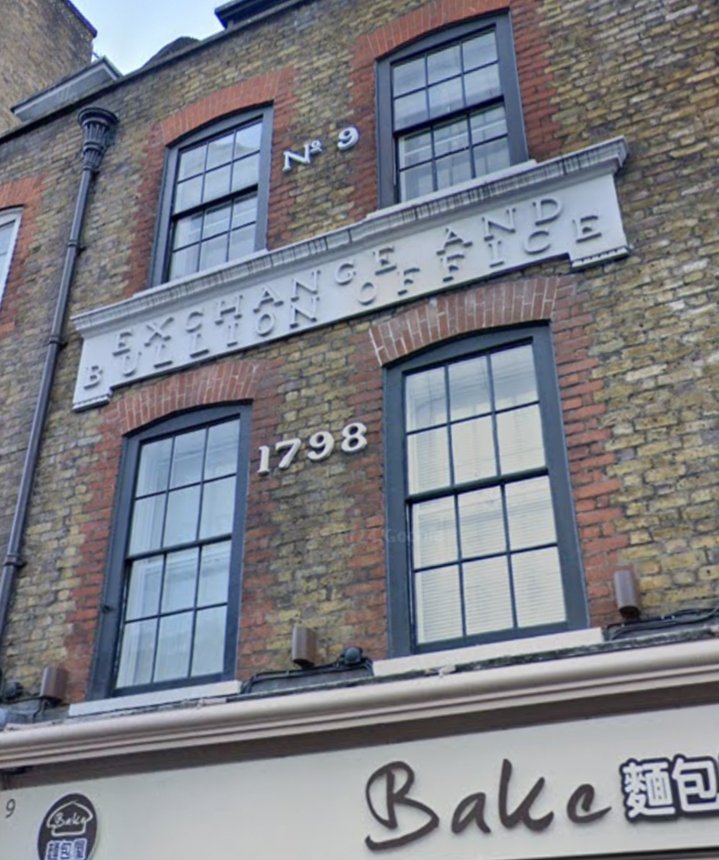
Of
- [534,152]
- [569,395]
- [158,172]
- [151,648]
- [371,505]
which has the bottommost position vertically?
[151,648]

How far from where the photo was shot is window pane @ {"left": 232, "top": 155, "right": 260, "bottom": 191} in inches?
352

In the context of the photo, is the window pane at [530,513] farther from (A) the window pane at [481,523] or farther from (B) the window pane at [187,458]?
(B) the window pane at [187,458]

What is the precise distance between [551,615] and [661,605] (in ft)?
2.27

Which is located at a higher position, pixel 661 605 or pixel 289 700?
pixel 661 605

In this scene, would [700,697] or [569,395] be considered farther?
[569,395]

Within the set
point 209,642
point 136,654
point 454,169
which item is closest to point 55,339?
point 136,654

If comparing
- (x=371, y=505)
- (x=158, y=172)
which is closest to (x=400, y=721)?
(x=371, y=505)

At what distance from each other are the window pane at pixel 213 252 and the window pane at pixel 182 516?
240cm

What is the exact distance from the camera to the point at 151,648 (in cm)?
703

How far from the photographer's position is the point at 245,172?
905cm

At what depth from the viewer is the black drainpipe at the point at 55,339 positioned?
25.3ft

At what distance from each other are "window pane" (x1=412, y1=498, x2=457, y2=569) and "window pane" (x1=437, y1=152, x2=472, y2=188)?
2.96 metres

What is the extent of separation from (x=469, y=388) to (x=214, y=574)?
242 cm

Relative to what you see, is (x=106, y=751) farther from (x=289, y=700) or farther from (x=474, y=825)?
(x=474, y=825)
